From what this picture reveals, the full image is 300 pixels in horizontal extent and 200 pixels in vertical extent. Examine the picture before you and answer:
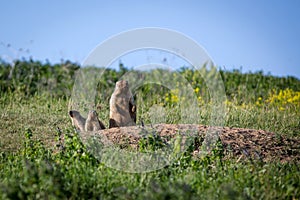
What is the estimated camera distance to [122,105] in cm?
759

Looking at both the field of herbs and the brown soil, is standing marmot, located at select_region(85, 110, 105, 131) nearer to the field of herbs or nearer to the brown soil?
the brown soil

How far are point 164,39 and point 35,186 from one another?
3.80 m

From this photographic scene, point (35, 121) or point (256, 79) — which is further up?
point (256, 79)

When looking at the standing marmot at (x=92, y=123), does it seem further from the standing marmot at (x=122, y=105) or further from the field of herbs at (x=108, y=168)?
the field of herbs at (x=108, y=168)

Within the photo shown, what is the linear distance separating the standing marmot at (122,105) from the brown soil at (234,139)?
23 centimetres

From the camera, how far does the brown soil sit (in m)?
7.12

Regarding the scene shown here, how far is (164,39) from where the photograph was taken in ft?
25.4

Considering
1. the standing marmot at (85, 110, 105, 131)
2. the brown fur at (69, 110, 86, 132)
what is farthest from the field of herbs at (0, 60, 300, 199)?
the standing marmot at (85, 110, 105, 131)

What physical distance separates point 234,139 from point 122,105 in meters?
1.67

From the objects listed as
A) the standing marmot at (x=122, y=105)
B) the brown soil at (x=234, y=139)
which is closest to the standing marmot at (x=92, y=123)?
the brown soil at (x=234, y=139)

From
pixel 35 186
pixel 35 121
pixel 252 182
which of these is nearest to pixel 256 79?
pixel 35 121

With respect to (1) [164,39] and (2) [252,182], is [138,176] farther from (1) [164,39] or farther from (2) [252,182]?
(1) [164,39]

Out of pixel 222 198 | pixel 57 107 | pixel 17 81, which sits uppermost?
pixel 17 81

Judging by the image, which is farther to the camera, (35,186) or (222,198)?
(222,198)
